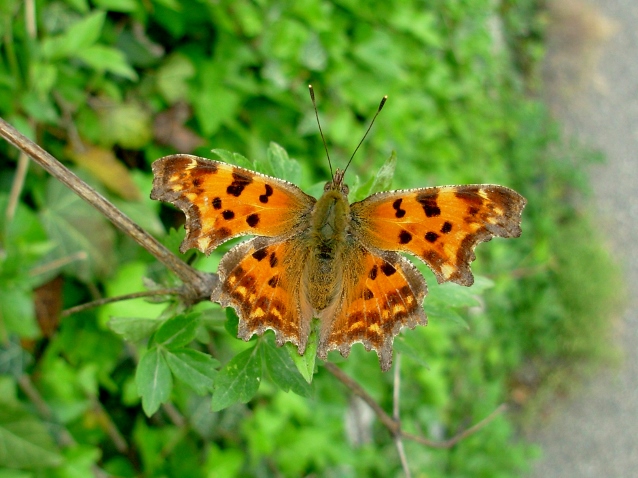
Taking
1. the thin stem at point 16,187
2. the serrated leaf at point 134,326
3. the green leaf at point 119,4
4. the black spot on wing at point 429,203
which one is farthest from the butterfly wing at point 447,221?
the green leaf at point 119,4

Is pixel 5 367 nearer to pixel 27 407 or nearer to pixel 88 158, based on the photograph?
pixel 27 407

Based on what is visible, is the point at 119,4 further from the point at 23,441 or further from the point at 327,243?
the point at 23,441

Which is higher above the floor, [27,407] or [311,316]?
[311,316]

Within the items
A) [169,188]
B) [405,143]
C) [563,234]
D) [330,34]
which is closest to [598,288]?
[563,234]

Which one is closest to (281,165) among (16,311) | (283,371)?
(283,371)

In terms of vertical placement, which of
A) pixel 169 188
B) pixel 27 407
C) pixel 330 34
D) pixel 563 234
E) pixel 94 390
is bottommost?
pixel 27 407

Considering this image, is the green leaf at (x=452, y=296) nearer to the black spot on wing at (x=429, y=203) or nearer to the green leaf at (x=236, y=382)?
the black spot on wing at (x=429, y=203)

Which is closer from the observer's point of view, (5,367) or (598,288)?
(5,367)
